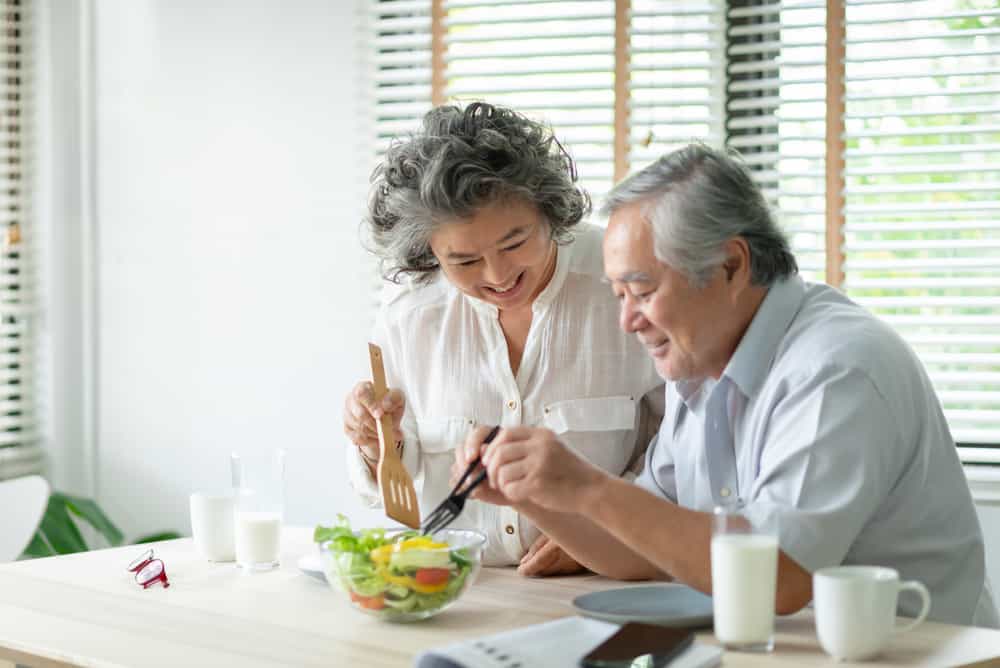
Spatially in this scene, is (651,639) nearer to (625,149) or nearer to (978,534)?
(978,534)

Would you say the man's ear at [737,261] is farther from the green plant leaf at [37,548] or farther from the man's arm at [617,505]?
the green plant leaf at [37,548]

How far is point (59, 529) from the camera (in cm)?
386

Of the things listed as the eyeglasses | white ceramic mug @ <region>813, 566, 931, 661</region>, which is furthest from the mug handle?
the eyeglasses

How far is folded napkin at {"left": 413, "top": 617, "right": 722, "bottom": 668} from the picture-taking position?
144 centimetres

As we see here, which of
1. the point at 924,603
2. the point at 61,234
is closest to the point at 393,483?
the point at 924,603

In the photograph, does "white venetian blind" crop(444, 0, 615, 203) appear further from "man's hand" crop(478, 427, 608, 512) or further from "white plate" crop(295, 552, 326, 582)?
"man's hand" crop(478, 427, 608, 512)

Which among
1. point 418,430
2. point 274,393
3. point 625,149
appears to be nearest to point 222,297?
point 274,393

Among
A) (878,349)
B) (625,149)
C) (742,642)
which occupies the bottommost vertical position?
(742,642)

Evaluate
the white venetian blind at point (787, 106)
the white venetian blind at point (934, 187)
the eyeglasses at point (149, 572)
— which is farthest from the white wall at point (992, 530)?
the eyeglasses at point (149, 572)

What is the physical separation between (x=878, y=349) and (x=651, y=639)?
0.52m

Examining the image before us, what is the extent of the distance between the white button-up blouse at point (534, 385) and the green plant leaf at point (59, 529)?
1.85 metres

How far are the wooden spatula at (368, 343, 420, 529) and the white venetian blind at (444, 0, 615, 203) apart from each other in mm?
1574

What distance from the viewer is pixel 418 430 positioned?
7.68 feet

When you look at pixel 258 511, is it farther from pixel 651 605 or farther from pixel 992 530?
pixel 992 530
